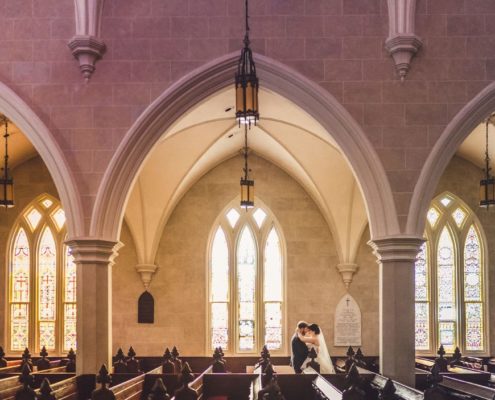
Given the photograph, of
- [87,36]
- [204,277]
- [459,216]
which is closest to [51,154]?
[87,36]

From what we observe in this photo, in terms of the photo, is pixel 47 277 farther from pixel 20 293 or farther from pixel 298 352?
pixel 298 352

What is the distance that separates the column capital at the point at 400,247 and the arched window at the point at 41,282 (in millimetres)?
9258

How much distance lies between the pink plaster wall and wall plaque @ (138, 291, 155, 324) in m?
7.11

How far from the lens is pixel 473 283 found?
59.1 ft

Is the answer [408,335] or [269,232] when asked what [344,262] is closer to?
[269,232]

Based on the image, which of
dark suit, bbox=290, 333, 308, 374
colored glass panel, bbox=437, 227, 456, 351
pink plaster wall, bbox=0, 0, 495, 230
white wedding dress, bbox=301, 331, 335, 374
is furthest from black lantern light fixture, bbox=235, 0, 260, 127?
colored glass panel, bbox=437, 227, 456, 351

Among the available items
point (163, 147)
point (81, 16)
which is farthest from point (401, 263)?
point (163, 147)

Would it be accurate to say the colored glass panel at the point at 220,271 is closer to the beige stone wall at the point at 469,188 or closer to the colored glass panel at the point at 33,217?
the colored glass panel at the point at 33,217

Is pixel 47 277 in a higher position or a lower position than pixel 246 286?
higher

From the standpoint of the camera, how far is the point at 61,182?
11.1 meters

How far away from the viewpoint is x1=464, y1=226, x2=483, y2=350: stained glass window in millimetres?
17984

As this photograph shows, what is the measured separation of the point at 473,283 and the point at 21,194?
10.2 metres

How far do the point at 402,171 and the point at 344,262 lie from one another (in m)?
6.93

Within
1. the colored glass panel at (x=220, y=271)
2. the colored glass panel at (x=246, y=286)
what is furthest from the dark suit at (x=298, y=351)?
the colored glass panel at (x=220, y=271)
